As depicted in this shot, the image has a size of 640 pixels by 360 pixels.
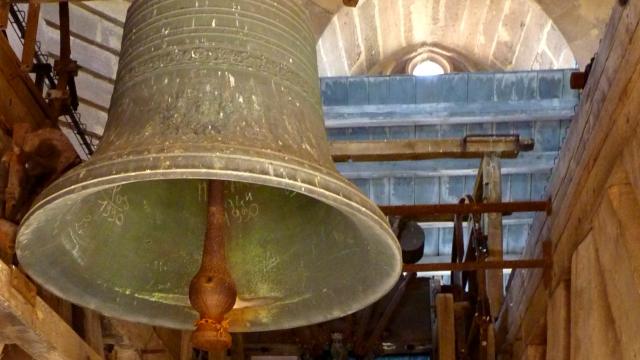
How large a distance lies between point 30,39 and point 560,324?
238cm

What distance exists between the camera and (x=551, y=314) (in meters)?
4.54

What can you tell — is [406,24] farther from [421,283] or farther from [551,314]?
[551,314]

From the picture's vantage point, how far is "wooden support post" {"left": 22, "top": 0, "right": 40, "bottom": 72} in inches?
165

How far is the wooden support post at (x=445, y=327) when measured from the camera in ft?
20.1

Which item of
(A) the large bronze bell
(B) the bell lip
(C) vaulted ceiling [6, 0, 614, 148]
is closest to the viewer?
(B) the bell lip

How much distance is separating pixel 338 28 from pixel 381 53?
0.99 meters

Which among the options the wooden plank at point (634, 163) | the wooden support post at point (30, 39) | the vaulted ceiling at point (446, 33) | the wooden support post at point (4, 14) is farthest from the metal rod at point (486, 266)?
the vaulted ceiling at point (446, 33)

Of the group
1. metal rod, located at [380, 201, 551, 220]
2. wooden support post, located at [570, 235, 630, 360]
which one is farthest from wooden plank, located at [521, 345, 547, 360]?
wooden support post, located at [570, 235, 630, 360]

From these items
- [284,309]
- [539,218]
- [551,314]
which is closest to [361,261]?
[284,309]

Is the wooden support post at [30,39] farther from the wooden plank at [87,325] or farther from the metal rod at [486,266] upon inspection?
the metal rod at [486,266]

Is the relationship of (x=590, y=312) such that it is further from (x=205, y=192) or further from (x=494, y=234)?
(x=494, y=234)

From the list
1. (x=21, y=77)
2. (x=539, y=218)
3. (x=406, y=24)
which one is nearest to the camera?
(x=21, y=77)

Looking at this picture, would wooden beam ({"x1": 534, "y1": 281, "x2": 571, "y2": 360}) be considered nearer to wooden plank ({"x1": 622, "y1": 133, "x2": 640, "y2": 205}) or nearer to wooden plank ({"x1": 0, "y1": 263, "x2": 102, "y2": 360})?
wooden plank ({"x1": 622, "y1": 133, "x2": 640, "y2": 205})

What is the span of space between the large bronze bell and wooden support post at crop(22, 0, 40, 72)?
0.83m
